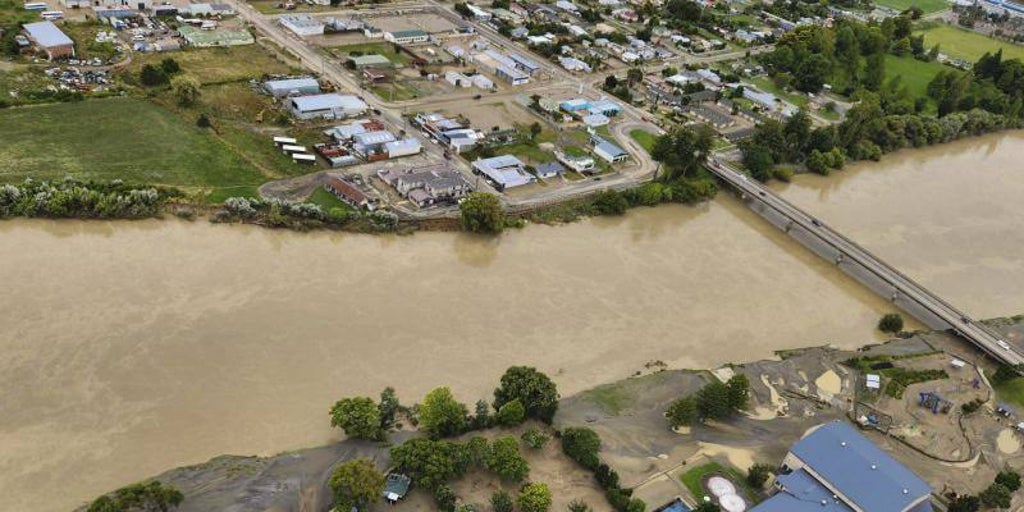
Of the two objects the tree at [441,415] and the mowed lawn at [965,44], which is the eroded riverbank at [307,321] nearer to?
the tree at [441,415]

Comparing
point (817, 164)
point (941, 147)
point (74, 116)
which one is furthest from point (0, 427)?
point (941, 147)

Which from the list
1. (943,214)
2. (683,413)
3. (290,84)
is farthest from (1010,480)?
(290,84)

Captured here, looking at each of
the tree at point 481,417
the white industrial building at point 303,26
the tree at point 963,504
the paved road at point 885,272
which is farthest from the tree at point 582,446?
the white industrial building at point 303,26

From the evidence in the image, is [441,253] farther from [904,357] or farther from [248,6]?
[248,6]

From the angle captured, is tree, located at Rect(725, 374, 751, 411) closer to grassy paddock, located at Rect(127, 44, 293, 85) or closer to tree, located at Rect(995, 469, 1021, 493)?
tree, located at Rect(995, 469, 1021, 493)

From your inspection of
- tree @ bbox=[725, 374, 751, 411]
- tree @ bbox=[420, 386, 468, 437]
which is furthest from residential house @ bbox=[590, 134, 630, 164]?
tree @ bbox=[420, 386, 468, 437]

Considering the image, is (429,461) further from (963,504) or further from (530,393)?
(963,504)
